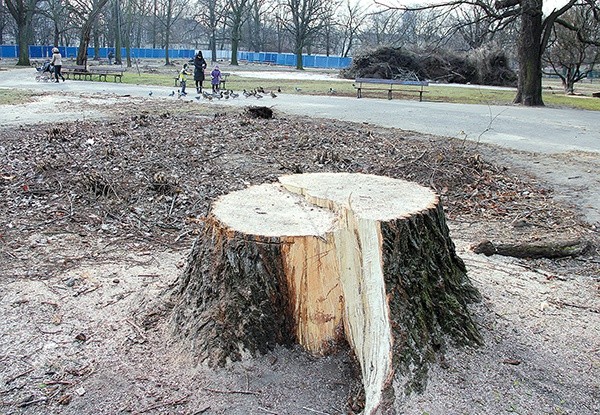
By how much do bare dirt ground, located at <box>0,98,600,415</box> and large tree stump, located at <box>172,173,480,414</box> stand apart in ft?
0.44

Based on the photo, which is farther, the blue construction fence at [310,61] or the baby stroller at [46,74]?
the blue construction fence at [310,61]

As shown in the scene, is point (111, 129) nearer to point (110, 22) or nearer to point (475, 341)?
point (475, 341)

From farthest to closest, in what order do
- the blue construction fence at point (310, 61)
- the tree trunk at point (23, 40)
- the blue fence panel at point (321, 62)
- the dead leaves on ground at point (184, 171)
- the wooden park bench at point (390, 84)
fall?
the blue fence panel at point (321, 62) < the blue construction fence at point (310, 61) < the tree trunk at point (23, 40) < the wooden park bench at point (390, 84) < the dead leaves on ground at point (184, 171)

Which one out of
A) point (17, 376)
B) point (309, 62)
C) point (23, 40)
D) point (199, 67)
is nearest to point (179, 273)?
point (17, 376)

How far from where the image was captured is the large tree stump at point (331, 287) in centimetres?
314

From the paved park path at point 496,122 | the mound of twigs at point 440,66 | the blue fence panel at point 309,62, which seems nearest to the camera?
the paved park path at point 496,122

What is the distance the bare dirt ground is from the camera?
312cm

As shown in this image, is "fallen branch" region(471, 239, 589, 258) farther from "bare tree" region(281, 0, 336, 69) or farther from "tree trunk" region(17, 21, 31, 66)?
"bare tree" region(281, 0, 336, 69)

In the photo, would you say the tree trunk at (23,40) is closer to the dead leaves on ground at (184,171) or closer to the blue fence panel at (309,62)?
the dead leaves on ground at (184,171)

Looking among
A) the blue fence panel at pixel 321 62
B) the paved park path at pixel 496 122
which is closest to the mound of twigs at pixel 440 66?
the paved park path at pixel 496 122

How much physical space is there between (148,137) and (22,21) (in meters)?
36.8

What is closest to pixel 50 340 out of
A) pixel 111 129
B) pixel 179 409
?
pixel 179 409

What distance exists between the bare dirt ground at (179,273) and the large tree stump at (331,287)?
5.2 inches

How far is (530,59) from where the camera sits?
2045cm
